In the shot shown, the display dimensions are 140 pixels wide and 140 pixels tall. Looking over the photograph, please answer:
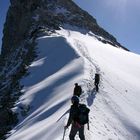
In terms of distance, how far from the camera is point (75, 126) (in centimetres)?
1457

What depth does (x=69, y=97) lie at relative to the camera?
79.6 ft

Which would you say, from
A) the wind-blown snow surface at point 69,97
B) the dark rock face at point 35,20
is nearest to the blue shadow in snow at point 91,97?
the wind-blown snow surface at point 69,97

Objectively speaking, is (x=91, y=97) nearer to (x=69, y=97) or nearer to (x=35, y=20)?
(x=69, y=97)

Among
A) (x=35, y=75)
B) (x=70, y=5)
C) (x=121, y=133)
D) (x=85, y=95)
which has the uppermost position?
(x=70, y=5)

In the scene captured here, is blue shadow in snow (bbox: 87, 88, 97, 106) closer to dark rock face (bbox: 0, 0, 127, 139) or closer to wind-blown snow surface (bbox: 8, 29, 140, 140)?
wind-blown snow surface (bbox: 8, 29, 140, 140)

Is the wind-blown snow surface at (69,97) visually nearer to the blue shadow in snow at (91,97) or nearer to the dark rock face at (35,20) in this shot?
the blue shadow in snow at (91,97)

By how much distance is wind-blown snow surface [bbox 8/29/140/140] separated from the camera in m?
19.7

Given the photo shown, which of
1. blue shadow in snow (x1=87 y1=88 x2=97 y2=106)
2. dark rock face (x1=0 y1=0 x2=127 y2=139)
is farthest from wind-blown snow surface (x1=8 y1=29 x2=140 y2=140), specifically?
dark rock face (x1=0 y1=0 x2=127 y2=139)

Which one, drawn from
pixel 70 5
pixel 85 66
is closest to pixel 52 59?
pixel 85 66

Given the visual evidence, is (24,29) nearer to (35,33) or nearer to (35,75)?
(35,33)

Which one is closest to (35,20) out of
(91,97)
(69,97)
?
(69,97)

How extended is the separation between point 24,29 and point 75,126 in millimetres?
61764

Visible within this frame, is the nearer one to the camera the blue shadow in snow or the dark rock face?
the blue shadow in snow

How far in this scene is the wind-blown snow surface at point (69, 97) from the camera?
1969 cm
